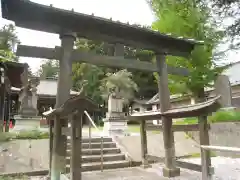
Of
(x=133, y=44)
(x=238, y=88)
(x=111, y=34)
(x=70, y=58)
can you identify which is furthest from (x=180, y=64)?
(x=238, y=88)

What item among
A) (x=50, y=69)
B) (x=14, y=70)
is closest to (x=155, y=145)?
(x=14, y=70)

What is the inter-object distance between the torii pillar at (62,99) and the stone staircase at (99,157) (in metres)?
1.99

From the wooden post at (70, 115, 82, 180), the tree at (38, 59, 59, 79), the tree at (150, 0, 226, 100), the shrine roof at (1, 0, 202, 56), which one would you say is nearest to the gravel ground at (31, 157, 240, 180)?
the wooden post at (70, 115, 82, 180)

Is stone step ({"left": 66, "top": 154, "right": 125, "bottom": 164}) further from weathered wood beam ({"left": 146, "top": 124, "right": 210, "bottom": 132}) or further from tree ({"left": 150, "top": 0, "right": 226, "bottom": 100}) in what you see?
tree ({"left": 150, "top": 0, "right": 226, "bottom": 100})

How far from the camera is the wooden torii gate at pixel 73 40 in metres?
5.08

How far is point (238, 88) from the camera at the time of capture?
19.7m

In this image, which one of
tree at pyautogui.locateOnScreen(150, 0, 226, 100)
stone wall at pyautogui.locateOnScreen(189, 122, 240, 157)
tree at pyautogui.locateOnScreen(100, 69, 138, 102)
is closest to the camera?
tree at pyautogui.locateOnScreen(150, 0, 226, 100)

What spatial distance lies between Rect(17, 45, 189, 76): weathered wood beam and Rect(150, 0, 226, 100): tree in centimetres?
352

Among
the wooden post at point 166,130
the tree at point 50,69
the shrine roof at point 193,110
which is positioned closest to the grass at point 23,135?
the shrine roof at point 193,110

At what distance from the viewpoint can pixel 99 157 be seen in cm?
795

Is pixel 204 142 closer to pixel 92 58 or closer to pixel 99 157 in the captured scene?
pixel 92 58

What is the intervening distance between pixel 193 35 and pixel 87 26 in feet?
23.1

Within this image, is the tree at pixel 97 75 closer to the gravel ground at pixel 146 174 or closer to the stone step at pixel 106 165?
the stone step at pixel 106 165

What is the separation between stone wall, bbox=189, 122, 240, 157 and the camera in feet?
36.7
